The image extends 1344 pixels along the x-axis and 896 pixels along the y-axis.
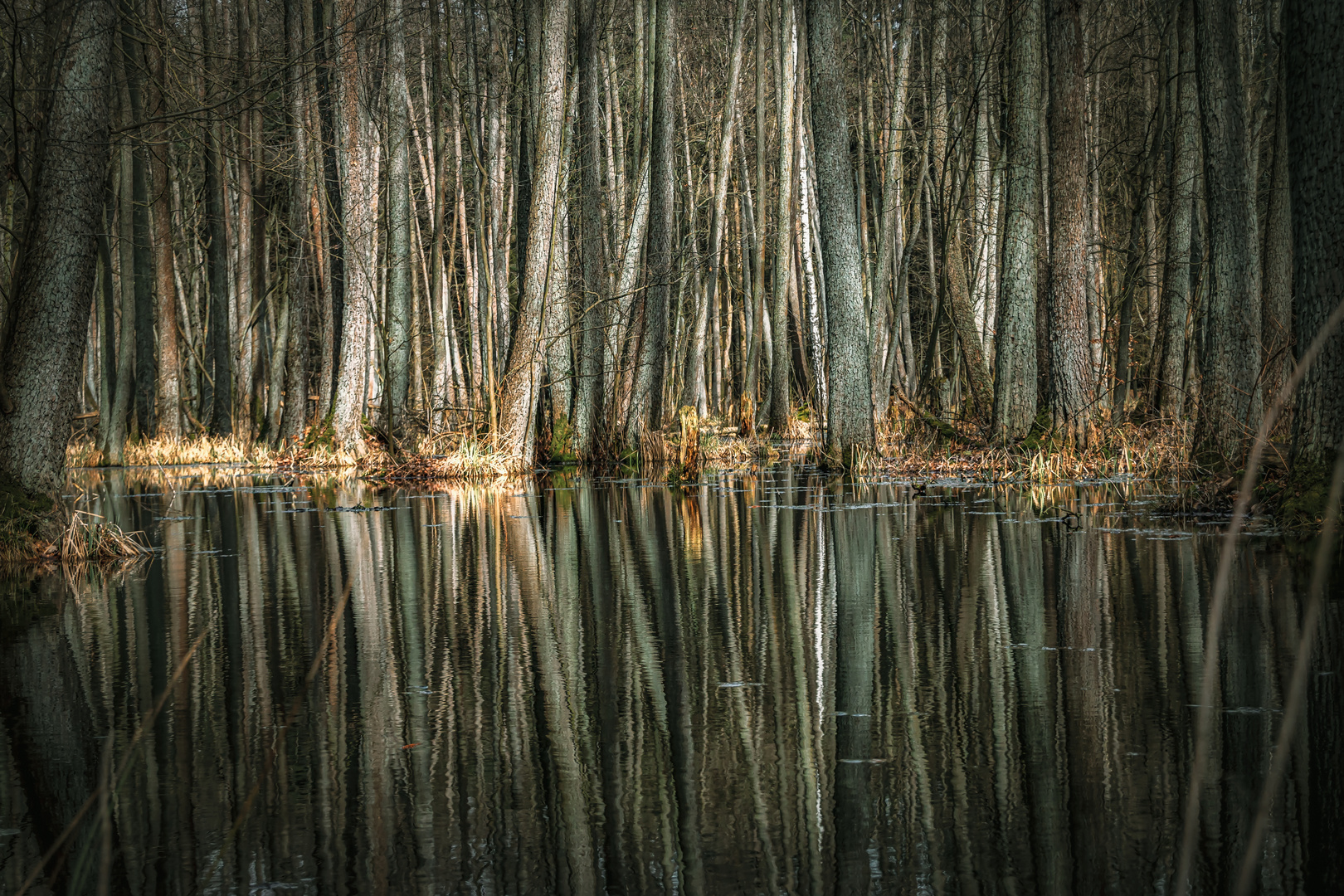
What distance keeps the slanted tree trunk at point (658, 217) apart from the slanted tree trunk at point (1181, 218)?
7562mm

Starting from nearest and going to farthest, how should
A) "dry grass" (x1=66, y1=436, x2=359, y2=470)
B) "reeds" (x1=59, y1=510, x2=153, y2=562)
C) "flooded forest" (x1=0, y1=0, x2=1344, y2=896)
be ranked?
"flooded forest" (x1=0, y1=0, x2=1344, y2=896)
"reeds" (x1=59, y1=510, x2=153, y2=562)
"dry grass" (x1=66, y1=436, x2=359, y2=470)

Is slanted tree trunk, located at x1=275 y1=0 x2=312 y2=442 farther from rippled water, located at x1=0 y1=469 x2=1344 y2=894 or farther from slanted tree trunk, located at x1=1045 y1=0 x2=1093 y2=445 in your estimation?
rippled water, located at x1=0 y1=469 x2=1344 y2=894

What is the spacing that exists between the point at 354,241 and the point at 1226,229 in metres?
15.6

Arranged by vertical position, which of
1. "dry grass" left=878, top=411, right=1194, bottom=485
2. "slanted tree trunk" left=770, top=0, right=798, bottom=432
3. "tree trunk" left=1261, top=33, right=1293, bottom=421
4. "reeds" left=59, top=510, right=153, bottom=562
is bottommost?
"reeds" left=59, top=510, right=153, bottom=562

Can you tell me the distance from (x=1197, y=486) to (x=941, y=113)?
20.8 metres

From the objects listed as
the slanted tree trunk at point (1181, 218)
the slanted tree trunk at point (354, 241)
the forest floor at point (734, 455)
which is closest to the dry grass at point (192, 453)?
the forest floor at point (734, 455)

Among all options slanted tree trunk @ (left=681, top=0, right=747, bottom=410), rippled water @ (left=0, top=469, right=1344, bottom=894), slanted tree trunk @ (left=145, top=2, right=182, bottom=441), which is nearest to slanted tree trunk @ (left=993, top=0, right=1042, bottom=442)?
rippled water @ (left=0, top=469, right=1344, bottom=894)

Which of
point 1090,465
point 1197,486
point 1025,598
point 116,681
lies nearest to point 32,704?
point 116,681

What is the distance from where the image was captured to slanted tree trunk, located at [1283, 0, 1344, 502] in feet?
26.8

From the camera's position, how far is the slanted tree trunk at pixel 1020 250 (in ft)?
53.3

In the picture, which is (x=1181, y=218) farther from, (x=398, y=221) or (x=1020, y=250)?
(x=398, y=221)

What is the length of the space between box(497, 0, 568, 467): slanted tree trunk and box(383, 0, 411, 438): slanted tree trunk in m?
4.18

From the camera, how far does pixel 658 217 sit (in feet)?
67.5

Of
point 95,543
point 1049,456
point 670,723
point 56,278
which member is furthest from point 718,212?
point 670,723
